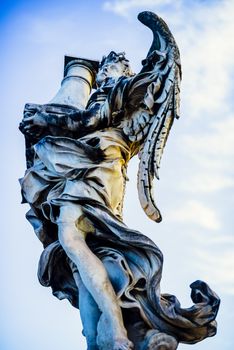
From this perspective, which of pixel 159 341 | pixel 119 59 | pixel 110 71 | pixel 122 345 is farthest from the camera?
pixel 119 59

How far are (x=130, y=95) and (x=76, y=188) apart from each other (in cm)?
144

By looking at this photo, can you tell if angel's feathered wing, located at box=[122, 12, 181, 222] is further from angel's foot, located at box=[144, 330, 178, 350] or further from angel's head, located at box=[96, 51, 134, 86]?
angel's foot, located at box=[144, 330, 178, 350]

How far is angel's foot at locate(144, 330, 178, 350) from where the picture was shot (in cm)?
432

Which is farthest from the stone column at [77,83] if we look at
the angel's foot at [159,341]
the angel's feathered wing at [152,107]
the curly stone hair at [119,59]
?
the angel's foot at [159,341]

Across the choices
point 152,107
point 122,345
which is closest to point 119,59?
point 152,107

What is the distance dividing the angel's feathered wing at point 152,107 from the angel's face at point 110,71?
0.86 m

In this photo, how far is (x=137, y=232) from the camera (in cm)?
506

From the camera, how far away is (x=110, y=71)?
7508mm

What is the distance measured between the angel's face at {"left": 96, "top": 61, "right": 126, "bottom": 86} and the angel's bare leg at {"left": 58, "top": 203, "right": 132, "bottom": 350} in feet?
8.42

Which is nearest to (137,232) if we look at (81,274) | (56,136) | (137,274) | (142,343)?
(137,274)

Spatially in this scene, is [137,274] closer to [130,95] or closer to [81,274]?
[81,274]

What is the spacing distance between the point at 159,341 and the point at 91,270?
81 centimetres

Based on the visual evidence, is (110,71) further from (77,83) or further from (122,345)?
(122,345)

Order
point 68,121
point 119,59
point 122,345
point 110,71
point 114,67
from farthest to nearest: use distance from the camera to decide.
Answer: point 119,59, point 114,67, point 110,71, point 68,121, point 122,345
